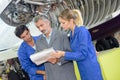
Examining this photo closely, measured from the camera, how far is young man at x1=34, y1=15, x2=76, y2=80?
8.72 ft

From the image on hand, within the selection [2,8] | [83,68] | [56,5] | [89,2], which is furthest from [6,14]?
[83,68]

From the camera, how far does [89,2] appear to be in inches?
190

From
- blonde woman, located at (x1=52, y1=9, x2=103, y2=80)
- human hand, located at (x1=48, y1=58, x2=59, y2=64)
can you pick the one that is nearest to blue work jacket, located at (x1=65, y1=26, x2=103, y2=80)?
blonde woman, located at (x1=52, y1=9, x2=103, y2=80)

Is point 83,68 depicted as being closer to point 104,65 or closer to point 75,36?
point 75,36

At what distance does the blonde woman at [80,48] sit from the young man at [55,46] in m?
0.07

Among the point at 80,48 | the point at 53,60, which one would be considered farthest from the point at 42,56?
the point at 80,48

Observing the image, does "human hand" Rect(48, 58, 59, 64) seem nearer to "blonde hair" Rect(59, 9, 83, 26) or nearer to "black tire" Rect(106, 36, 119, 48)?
"blonde hair" Rect(59, 9, 83, 26)

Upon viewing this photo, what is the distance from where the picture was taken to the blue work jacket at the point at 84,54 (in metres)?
2.55

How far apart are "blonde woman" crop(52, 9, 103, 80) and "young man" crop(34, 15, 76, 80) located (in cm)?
7

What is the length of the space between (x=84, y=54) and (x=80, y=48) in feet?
0.18

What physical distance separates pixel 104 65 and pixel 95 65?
1.90ft

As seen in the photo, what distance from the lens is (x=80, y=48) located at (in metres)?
2.56

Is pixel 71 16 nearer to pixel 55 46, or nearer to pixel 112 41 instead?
pixel 55 46

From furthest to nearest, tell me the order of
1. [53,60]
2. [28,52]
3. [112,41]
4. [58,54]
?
[112,41]
[28,52]
[53,60]
[58,54]
